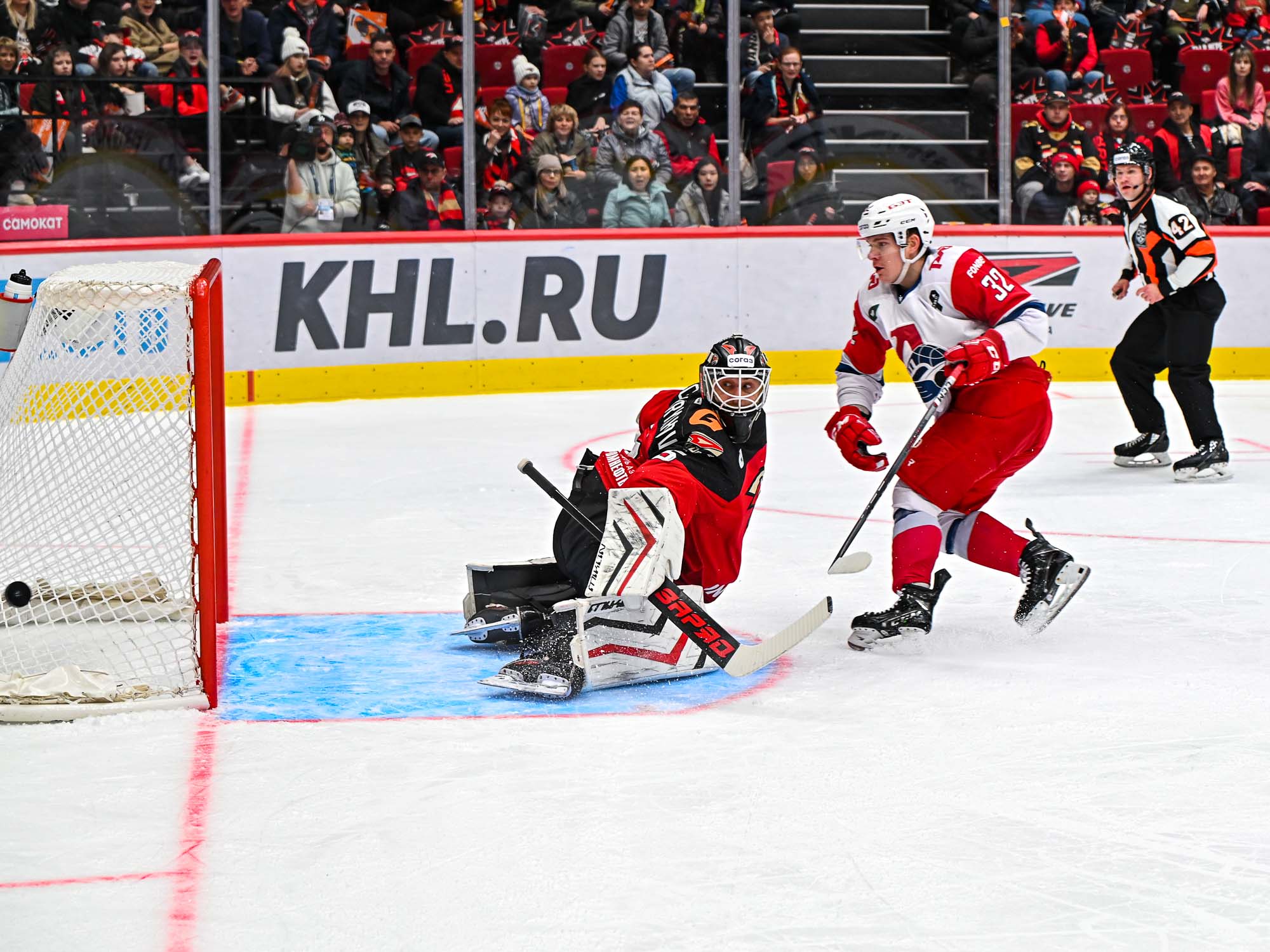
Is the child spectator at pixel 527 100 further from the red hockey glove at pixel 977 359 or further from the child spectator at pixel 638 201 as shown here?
the red hockey glove at pixel 977 359

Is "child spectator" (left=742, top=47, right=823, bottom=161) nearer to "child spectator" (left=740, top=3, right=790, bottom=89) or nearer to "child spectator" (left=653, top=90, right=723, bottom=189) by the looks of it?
"child spectator" (left=740, top=3, right=790, bottom=89)

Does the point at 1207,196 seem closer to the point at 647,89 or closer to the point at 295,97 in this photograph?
the point at 647,89

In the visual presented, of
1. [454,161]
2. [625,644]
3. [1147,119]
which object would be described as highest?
[1147,119]

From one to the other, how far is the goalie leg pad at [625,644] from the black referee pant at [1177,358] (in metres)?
3.71

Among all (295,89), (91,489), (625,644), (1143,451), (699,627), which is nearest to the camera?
(699,627)

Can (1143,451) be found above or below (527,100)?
below

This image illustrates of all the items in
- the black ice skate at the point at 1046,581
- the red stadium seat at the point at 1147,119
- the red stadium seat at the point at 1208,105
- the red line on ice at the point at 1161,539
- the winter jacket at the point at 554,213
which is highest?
the red stadium seat at the point at 1208,105

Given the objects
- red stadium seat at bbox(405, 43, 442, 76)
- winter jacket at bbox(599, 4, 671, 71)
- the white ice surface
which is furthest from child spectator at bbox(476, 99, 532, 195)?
the white ice surface

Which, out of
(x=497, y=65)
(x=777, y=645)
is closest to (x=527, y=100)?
(x=497, y=65)

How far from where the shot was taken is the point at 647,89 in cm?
948

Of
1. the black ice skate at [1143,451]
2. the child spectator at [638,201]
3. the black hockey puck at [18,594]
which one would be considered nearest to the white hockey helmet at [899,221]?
the black hockey puck at [18,594]

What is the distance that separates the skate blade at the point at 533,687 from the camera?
3691mm

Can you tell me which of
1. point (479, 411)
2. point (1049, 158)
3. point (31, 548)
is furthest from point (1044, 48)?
point (31, 548)

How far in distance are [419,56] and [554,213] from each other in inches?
44.2
